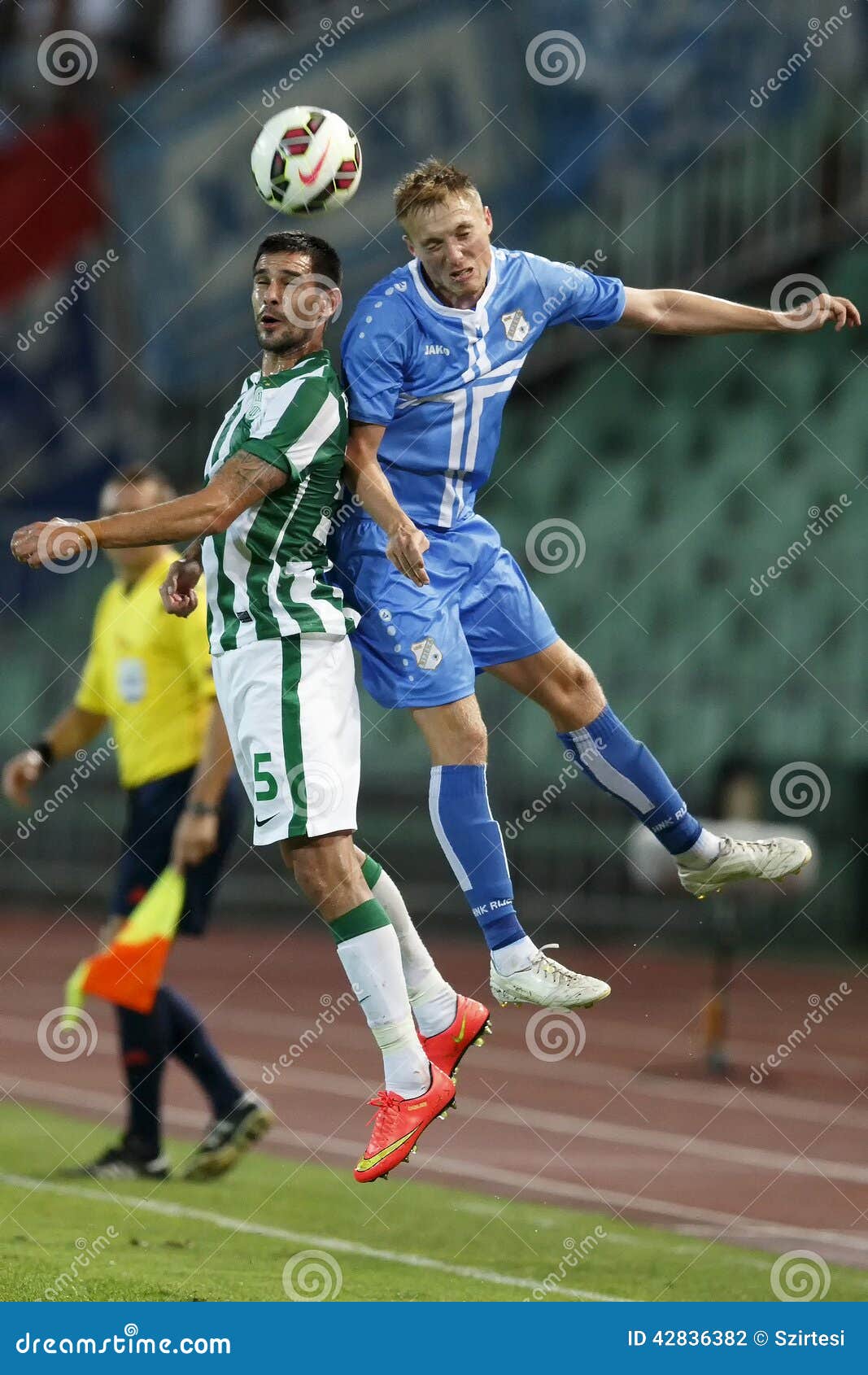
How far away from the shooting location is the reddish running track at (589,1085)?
9.14 m

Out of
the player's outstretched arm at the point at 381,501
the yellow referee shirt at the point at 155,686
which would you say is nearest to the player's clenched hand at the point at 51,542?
the player's outstretched arm at the point at 381,501

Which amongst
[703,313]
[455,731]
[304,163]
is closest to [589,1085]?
[455,731]

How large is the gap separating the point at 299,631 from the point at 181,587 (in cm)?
37

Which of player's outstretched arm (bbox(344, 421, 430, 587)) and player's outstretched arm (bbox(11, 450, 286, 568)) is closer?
player's outstretched arm (bbox(11, 450, 286, 568))

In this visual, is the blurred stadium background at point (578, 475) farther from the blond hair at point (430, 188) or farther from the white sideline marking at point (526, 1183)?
the blond hair at point (430, 188)

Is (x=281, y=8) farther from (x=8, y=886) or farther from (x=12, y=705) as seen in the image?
(x=8, y=886)

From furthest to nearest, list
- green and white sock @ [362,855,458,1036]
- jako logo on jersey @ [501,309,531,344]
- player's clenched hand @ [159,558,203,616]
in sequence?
1. green and white sock @ [362,855,458,1036]
2. jako logo on jersey @ [501,309,531,344]
3. player's clenched hand @ [159,558,203,616]

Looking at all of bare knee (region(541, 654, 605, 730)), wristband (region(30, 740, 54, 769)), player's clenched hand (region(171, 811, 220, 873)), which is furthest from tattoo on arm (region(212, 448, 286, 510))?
wristband (region(30, 740, 54, 769))

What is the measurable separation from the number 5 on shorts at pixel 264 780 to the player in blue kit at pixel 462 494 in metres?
0.43

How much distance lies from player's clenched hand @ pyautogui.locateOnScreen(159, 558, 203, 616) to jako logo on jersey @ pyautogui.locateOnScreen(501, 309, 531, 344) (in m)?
1.24

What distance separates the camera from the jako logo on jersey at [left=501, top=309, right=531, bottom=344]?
5.84 meters

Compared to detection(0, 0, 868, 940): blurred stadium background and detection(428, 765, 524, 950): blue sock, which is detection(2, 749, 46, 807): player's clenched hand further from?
detection(0, 0, 868, 940): blurred stadium background

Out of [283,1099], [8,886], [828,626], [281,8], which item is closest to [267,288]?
[283,1099]

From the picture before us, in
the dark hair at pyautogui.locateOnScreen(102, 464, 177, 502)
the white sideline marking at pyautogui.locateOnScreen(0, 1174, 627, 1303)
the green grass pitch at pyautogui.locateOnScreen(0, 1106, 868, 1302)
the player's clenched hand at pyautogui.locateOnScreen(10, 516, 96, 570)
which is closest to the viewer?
the player's clenched hand at pyautogui.locateOnScreen(10, 516, 96, 570)
